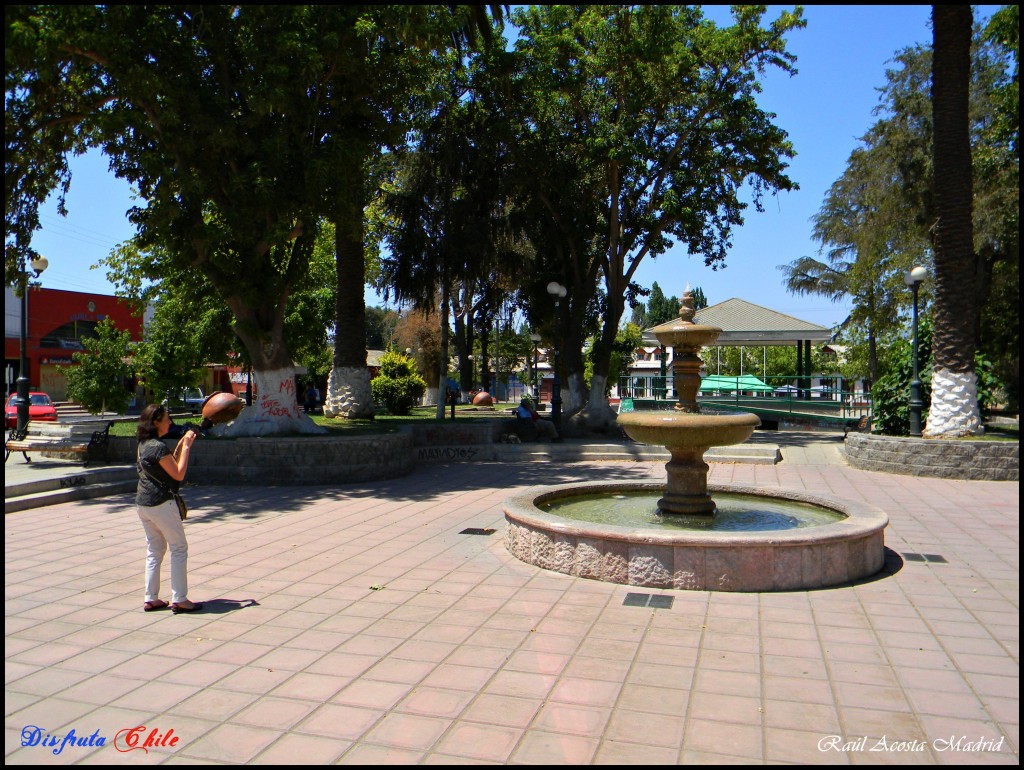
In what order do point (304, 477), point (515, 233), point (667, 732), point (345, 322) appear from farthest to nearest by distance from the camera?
1. point (515, 233)
2. point (345, 322)
3. point (304, 477)
4. point (667, 732)

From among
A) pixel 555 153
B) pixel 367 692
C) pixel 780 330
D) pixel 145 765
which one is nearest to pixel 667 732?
pixel 367 692

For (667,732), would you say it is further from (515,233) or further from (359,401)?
(515,233)

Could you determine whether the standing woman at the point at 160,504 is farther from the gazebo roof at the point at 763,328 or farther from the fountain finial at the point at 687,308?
the gazebo roof at the point at 763,328

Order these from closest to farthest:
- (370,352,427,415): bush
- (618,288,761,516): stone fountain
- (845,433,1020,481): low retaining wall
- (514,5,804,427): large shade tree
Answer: (618,288,761,516): stone fountain < (845,433,1020,481): low retaining wall < (514,5,804,427): large shade tree < (370,352,427,415): bush

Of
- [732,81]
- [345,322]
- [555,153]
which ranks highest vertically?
[732,81]

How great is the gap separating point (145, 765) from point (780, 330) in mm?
28117

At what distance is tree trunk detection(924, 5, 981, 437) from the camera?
14.0m

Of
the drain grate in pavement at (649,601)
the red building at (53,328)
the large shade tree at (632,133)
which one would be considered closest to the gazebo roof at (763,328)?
the large shade tree at (632,133)

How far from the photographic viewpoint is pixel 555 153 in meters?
19.4

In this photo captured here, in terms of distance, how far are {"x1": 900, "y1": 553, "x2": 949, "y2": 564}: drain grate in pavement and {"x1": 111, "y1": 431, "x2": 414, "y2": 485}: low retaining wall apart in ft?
29.4

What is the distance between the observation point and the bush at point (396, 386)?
24.5m

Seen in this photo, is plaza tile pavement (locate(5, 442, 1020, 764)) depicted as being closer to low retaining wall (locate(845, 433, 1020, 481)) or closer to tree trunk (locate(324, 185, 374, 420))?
low retaining wall (locate(845, 433, 1020, 481))

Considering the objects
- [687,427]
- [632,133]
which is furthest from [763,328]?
[687,427]

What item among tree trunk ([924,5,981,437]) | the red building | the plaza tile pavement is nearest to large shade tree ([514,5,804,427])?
tree trunk ([924,5,981,437])
